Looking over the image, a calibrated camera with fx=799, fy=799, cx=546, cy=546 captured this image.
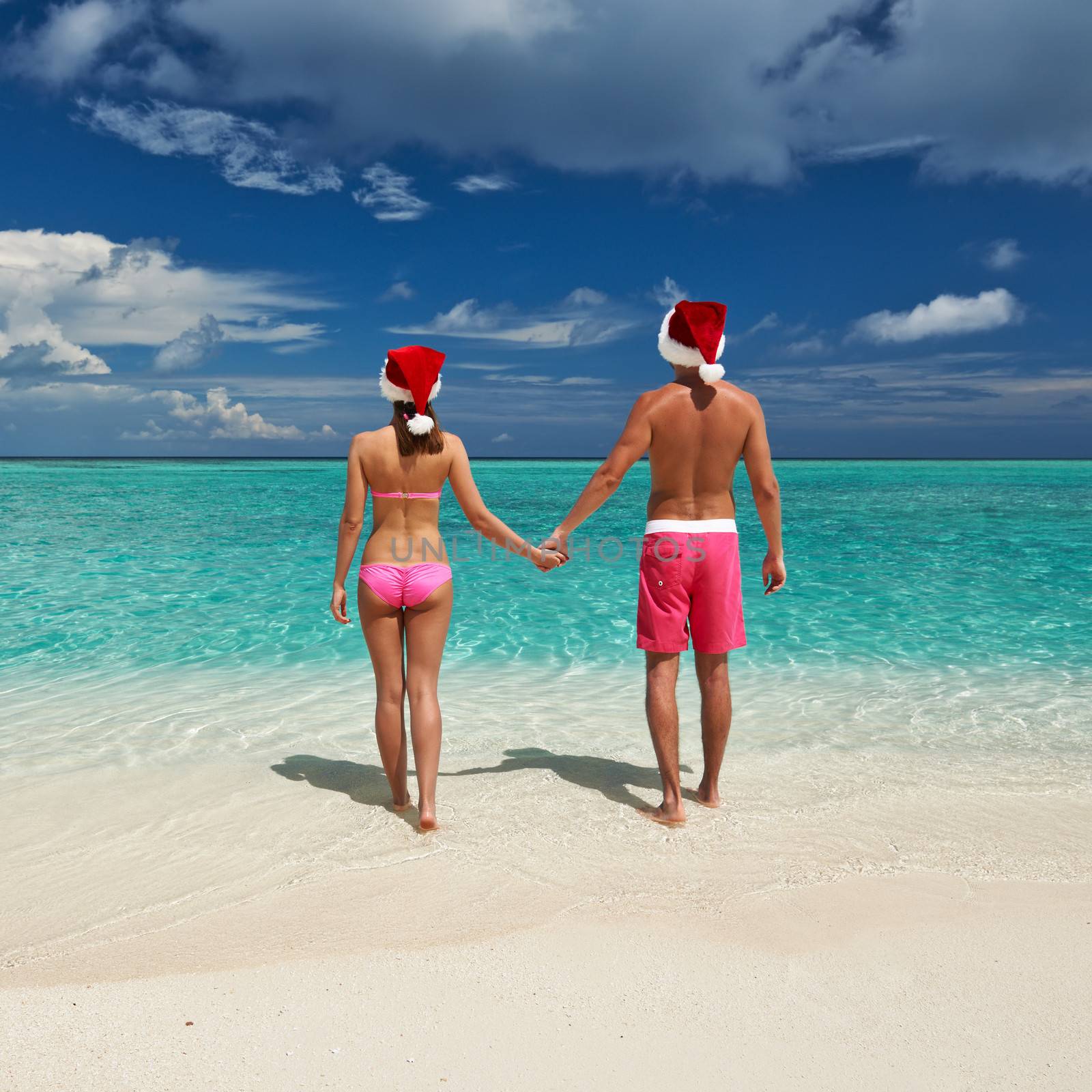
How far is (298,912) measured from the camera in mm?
3096

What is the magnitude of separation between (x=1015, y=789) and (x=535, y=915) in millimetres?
2920

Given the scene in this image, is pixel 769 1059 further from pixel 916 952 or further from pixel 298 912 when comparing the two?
pixel 298 912

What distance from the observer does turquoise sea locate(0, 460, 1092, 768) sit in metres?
5.77

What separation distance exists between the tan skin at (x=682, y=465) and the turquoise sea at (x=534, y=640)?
5.39ft

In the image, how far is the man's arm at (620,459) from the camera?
395 centimetres

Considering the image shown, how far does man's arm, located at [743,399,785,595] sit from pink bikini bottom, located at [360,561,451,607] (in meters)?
1.62

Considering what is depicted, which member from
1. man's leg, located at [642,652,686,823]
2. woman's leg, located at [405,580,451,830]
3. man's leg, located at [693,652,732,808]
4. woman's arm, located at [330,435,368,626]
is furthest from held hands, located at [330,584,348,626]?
man's leg, located at [693,652,732,808]

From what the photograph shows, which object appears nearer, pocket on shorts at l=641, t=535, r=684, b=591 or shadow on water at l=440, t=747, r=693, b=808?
pocket on shorts at l=641, t=535, r=684, b=591

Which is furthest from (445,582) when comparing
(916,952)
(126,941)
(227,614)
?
(227,614)

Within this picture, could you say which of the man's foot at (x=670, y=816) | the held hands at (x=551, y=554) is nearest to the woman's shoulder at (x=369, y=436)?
the held hands at (x=551, y=554)

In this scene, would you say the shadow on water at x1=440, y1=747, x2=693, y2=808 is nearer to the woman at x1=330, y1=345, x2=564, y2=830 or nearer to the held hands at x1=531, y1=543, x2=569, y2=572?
the woman at x1=330, y1=345, x2=564, y2=830

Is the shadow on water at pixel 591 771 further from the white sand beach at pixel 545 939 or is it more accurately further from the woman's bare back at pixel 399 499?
the woman's bare back at pixel 399 499

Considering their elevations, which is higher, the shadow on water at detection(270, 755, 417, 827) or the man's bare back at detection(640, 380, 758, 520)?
the man's bare back at detection(640, 380, 758, 520)

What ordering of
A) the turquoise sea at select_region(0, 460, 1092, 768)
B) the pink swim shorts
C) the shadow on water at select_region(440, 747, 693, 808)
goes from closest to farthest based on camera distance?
the pink swim shorts → the shadow on water at select_region(440, 747, 693, 808) → the turquoise sea at select_region(0, 460, 1092, 768)
